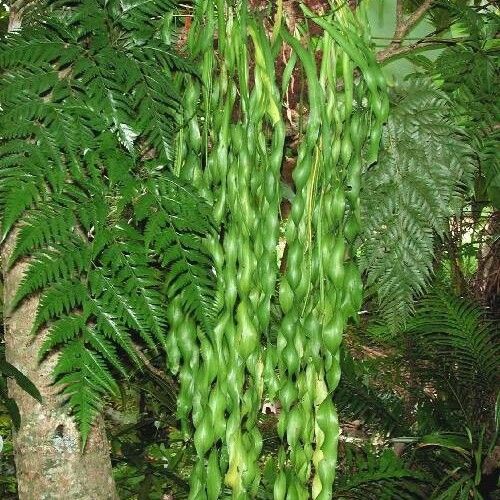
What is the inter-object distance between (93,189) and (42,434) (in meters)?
0.29

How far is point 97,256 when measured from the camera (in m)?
0.65

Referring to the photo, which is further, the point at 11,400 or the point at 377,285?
the point at 377,285

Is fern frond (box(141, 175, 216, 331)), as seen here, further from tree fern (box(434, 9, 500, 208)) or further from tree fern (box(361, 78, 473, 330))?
tree fern (box(434, 9, 500, 208))

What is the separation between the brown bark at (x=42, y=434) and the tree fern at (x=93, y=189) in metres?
0.13

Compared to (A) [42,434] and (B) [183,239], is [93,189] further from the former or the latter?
(A) [42,434]

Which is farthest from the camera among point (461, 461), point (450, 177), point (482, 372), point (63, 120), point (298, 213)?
point (482, 372)

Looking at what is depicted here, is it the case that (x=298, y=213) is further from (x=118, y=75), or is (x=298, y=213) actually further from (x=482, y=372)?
(x=482, y=372)

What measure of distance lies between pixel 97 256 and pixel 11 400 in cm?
19

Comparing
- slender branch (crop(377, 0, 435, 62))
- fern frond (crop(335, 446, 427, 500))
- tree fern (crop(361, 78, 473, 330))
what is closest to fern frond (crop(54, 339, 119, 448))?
tree fern (crop(361, 78, 473, 330))

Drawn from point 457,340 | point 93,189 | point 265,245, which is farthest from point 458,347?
point 93,189

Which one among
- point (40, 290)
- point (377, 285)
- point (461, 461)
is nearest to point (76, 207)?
point (40, 290)

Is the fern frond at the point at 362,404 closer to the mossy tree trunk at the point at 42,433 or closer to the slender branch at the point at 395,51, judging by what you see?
the slender branch at the point at 395,51

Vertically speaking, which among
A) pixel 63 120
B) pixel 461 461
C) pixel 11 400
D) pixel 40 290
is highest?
pixel 63 120

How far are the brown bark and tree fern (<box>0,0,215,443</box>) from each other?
0.42 feet
